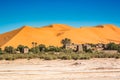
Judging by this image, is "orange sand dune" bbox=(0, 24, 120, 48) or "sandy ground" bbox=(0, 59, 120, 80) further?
"orange sand dune" bbox=(0, 24, 120, 48)

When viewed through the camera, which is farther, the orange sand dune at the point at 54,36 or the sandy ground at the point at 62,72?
the orange sand dune at the point at 54,36

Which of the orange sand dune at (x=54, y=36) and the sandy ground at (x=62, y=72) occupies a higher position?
the orange sand dune at (x=54, y=36)

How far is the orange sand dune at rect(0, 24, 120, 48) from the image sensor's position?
4329 inches

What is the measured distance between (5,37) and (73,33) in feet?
82.4

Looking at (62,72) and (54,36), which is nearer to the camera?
(62,72)

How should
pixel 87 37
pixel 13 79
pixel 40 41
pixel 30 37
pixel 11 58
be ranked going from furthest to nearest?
1. pixel 87 37
2. pixel 30 37
3. pixel 40 41
4. pixel 11 58
5. pixel 13 79

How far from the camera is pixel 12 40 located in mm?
111312

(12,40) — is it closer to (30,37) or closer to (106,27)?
(30,37)

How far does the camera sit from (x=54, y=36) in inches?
4759

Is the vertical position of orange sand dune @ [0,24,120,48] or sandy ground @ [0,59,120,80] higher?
orange sand dune @ [0,24,120,48]

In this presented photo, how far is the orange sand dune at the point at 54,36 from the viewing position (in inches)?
4329

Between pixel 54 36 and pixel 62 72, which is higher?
pixel 54 36

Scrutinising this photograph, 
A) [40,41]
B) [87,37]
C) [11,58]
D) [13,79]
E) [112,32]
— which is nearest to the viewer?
[13,79]

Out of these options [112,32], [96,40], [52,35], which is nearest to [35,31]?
[52,35]
